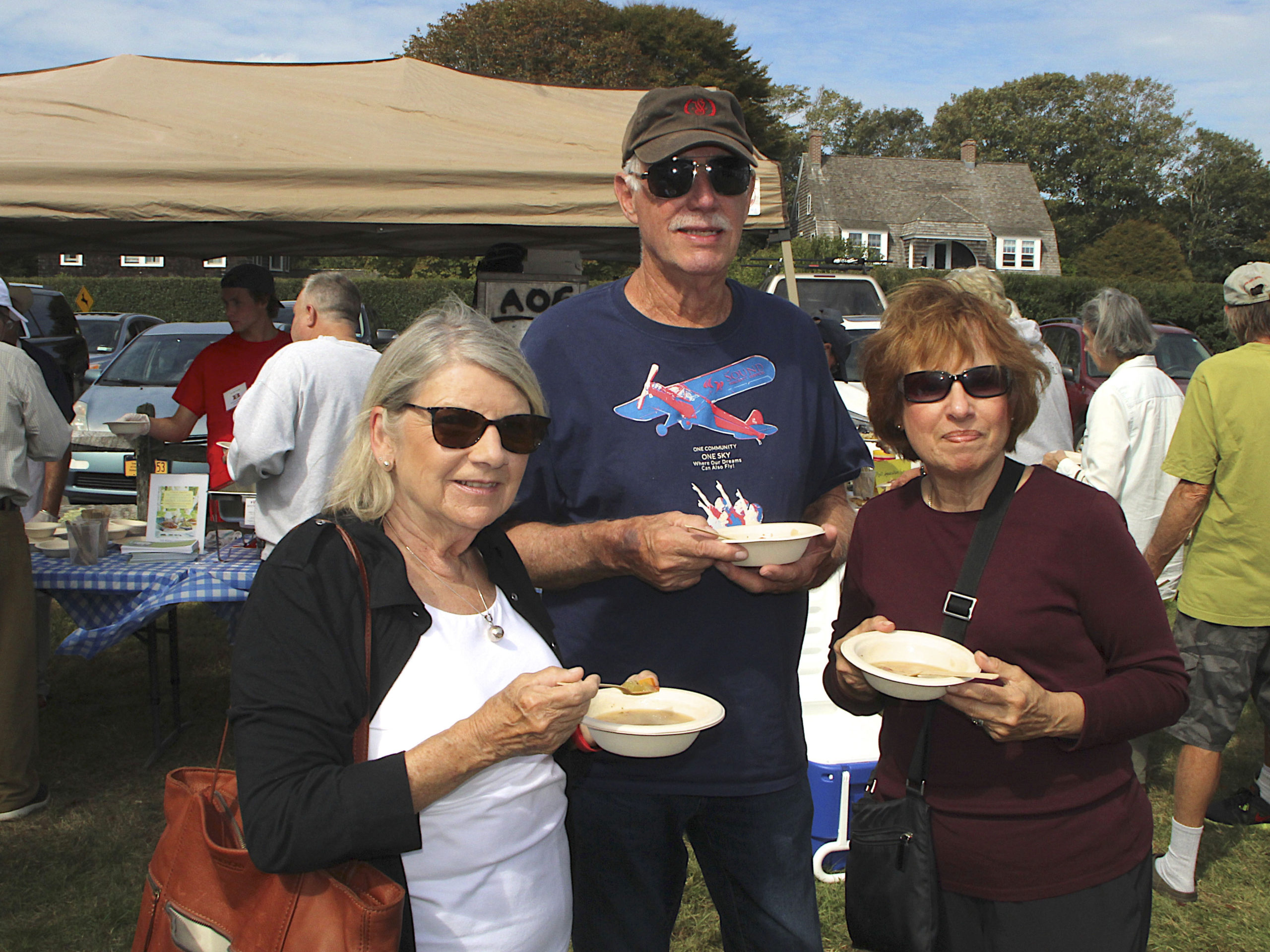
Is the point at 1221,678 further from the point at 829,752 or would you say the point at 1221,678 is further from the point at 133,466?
the point at 133,466

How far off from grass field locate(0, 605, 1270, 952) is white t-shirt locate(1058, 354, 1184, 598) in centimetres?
132

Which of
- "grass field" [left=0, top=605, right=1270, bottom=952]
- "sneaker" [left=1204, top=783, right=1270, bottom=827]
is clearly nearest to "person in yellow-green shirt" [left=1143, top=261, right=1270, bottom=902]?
"grass field" [left=0, top=605, right=1270, bottom=952]

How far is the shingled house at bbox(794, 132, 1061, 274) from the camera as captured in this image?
5500 cm

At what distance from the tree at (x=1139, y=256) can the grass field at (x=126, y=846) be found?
1680 inches

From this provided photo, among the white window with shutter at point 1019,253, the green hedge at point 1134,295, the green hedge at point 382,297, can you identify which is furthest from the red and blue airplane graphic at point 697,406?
the white window with shutter at point 1019,253

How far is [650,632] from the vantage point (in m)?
2.03

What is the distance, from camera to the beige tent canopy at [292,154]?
4738 mm

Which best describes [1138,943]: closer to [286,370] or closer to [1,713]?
[286,370]

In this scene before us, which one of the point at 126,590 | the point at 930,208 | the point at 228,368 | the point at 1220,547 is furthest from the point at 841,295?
the point at 930,208

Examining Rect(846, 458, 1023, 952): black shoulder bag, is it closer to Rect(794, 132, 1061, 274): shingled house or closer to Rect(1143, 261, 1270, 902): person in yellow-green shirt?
Rect(1143, 261, 1270, 902): person in yellow-green shirt

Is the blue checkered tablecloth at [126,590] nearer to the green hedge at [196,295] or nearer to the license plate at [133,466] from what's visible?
the license plate at [133,466]

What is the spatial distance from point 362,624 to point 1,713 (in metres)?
3.61

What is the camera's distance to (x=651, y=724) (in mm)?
1795

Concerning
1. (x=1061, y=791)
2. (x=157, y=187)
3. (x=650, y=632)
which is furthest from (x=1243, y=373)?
(x=157, y=187)
